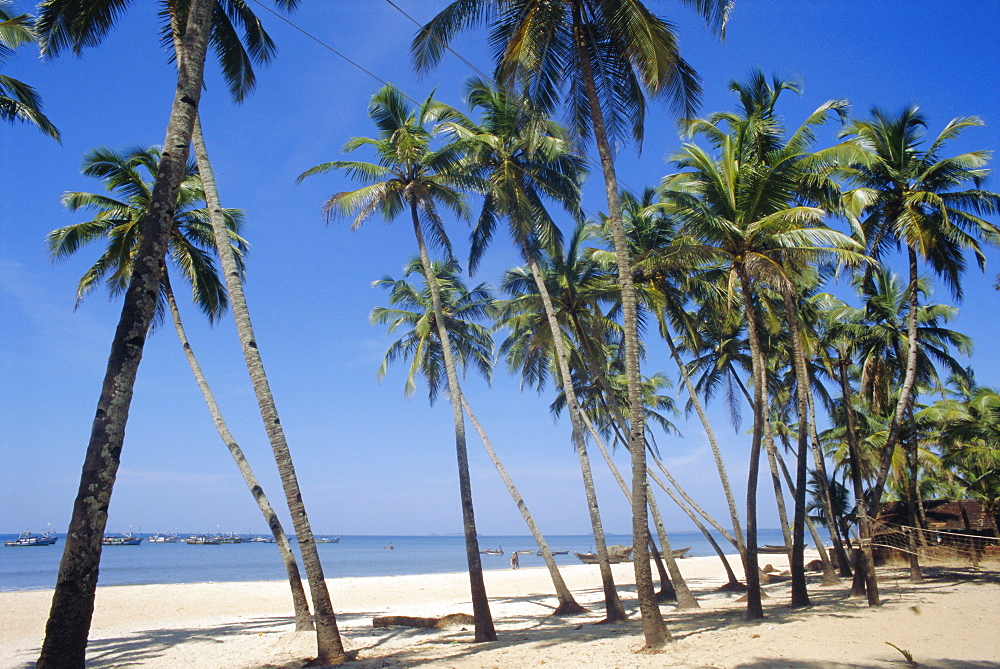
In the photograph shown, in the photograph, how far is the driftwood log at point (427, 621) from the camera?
13.4 meters

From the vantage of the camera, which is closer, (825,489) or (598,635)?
(598,635)

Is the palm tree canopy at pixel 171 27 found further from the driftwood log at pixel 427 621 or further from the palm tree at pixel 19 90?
the driftwood log at pixel 427 621

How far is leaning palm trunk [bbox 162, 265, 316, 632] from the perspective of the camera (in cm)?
1255

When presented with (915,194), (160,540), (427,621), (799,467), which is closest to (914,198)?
(915,194)

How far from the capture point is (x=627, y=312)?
9742mm

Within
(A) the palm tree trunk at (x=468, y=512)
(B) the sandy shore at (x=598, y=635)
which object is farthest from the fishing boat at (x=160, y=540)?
(A) the palm tree trunk at (x=468, y=512)

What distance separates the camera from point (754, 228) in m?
12.0

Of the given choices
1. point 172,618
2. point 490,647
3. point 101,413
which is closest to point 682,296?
point 490,647

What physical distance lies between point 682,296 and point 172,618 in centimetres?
1765

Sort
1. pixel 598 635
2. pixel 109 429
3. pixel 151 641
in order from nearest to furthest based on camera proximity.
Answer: pixel 109 429, pixel 598 635, pixel 151 641

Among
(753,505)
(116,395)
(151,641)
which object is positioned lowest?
(151,641)

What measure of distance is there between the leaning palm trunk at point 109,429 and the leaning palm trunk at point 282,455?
11.6 ft

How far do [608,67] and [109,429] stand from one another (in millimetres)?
9379

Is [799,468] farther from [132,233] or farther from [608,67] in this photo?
[132,233]
